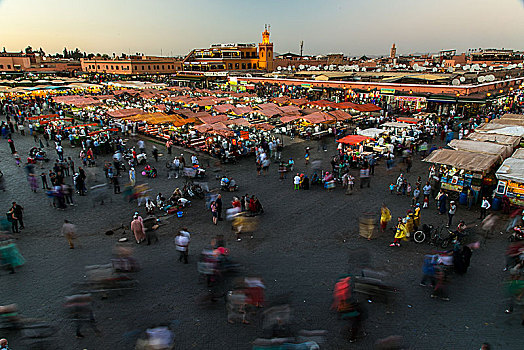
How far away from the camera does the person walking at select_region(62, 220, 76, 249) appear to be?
894 cm

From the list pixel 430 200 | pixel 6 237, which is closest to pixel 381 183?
pixel 430 200

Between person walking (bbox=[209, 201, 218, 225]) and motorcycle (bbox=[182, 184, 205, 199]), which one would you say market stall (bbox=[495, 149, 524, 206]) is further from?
motorcycle (bbox=[182, 184, 205, 199])

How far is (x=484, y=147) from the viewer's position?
559 inches

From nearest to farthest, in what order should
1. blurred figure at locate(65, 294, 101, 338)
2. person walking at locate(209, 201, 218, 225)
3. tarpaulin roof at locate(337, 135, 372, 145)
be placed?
blurred figure at locate(65, 294, 101, 338)
person walking at locate(209, 201, 218, 225)
tarpaulin roof at locate(337, 135, 372, 145)

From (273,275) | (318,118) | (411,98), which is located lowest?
(273,275)

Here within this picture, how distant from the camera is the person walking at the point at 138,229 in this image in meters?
9.27

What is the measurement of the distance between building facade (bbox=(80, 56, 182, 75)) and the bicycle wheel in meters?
81.7

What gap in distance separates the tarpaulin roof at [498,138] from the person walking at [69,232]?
1817cm

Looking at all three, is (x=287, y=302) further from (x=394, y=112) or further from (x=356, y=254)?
(x=394, y=112)

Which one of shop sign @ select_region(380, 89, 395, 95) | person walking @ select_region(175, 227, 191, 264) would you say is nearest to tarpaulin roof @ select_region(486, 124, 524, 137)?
person walking @ select_region(175, 227, 191, 264)

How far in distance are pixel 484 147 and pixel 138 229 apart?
49.3 feet

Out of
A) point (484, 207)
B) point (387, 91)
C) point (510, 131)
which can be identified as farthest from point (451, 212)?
point (387, 91)

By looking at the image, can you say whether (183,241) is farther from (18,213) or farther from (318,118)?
(318,118)

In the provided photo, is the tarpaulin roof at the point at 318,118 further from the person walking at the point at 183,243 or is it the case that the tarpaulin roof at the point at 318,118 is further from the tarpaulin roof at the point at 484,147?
the person walking at the point at 183,243
